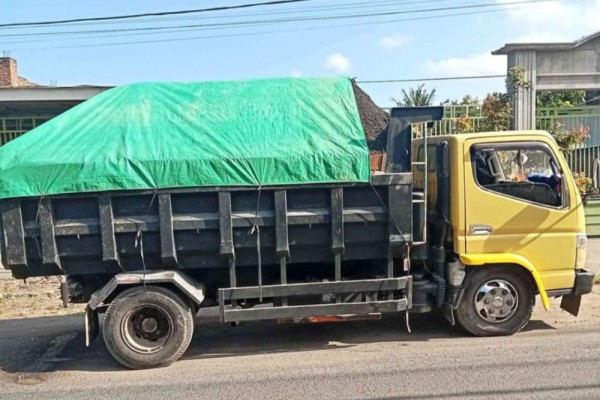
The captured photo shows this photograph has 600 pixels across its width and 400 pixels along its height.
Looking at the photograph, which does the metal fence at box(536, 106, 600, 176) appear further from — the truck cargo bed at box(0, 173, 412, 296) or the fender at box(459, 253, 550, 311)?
the truck cargo bed at box(0, 173, 412, 296)

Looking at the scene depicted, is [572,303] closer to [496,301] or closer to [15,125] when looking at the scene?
[496,301]

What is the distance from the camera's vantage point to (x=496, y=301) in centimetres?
605

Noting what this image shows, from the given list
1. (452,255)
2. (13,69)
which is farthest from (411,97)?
(452,255)

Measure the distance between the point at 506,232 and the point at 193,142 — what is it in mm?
3457

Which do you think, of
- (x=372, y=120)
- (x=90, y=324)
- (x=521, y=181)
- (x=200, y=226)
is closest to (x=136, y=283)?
(x=90, y=324)

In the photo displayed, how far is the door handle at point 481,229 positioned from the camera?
19.5 feet

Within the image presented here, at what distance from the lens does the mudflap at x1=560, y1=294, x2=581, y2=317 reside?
6270 mm

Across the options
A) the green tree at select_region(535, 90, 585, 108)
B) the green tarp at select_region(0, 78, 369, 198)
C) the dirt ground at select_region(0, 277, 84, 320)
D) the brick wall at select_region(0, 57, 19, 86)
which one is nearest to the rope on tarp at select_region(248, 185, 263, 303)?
the green tarp at select_region(0, 78, 369, 198)

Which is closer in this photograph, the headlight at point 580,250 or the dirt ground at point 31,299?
the headlight at point 580,250

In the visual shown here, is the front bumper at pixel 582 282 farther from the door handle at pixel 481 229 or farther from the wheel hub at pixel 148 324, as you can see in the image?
the wheel hub at pixel 148 324

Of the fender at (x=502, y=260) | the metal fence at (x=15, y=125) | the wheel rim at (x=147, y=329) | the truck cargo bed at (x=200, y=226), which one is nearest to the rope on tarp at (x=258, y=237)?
the truck cargo bed at (x=200, y=226)

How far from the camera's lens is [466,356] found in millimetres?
5539

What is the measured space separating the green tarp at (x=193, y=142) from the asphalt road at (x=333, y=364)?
1809mm

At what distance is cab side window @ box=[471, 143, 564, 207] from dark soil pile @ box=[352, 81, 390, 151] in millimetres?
1030
